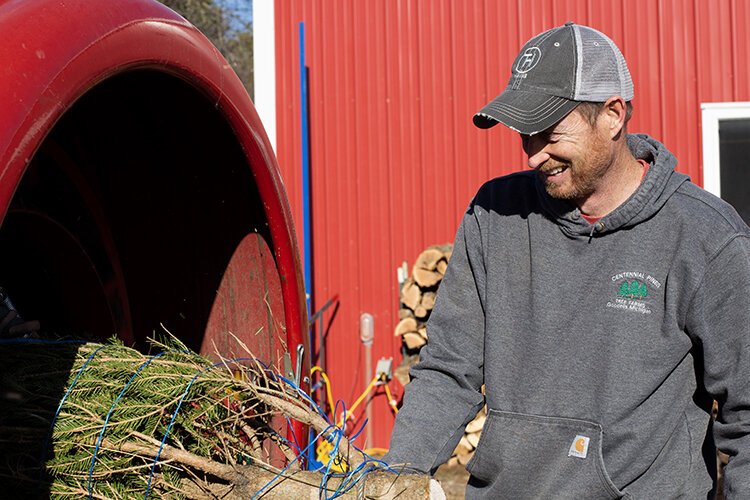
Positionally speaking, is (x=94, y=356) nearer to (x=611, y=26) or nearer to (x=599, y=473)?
(x=599, y=473)

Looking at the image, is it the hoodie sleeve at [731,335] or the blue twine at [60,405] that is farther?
the blue twine at [60,405]

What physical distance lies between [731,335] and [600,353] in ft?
1.04

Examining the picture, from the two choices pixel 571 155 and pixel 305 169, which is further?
pixel 305 169

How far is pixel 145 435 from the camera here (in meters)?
2.28

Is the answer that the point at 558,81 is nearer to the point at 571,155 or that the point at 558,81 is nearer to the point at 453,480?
the point at 571,155

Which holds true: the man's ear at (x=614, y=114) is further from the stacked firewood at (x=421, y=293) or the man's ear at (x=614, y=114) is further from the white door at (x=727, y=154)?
the white door at (x=727, y=154)

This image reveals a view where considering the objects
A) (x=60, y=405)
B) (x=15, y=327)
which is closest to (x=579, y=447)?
(x=60, y=405)

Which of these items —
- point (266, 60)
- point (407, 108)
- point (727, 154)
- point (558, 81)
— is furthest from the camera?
point (266, 60)

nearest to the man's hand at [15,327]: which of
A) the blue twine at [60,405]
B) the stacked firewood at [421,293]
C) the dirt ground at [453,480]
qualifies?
the blue twine at [60,405]

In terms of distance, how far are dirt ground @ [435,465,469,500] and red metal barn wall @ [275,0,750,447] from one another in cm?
66

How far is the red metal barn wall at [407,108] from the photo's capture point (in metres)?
6.33

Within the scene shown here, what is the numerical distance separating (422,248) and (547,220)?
14.3ft

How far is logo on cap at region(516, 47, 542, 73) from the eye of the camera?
232cm

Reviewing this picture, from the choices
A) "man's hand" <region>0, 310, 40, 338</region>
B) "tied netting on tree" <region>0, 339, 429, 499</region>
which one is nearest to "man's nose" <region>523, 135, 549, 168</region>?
"tied netting on tree" <region>0, 339, 429, 499</region>
